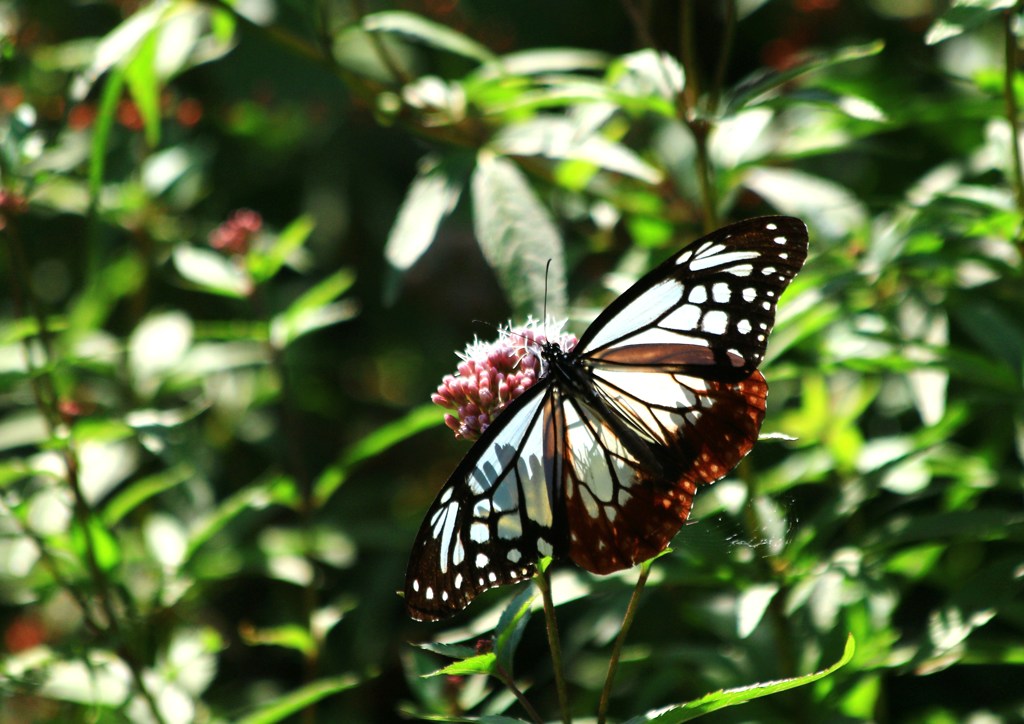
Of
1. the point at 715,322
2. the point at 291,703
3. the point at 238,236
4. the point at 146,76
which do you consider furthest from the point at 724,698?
the point at 146,76

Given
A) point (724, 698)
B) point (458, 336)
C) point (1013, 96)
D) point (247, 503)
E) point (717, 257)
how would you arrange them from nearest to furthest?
1. point (724, 698)
2. point (717, 257)
3. point (1013, 96)
4. point (247, 503)
5. point (458, 336)

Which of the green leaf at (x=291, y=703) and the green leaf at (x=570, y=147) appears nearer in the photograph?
the green leaf at (x=291, y=703)

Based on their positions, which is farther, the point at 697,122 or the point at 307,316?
the point at 307,316

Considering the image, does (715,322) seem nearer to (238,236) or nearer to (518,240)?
(518,240)

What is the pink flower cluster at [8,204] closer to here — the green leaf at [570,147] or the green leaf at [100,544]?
the green leaf at [100,544]

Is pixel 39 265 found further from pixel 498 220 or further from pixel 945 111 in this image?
pixel 945 111

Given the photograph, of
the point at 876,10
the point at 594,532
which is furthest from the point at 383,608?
the point at 876,10

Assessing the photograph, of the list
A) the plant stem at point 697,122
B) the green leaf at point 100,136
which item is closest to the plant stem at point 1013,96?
the plant stem at point 697,122

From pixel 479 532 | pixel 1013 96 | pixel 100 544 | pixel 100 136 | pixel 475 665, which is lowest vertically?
pixel 475 665
